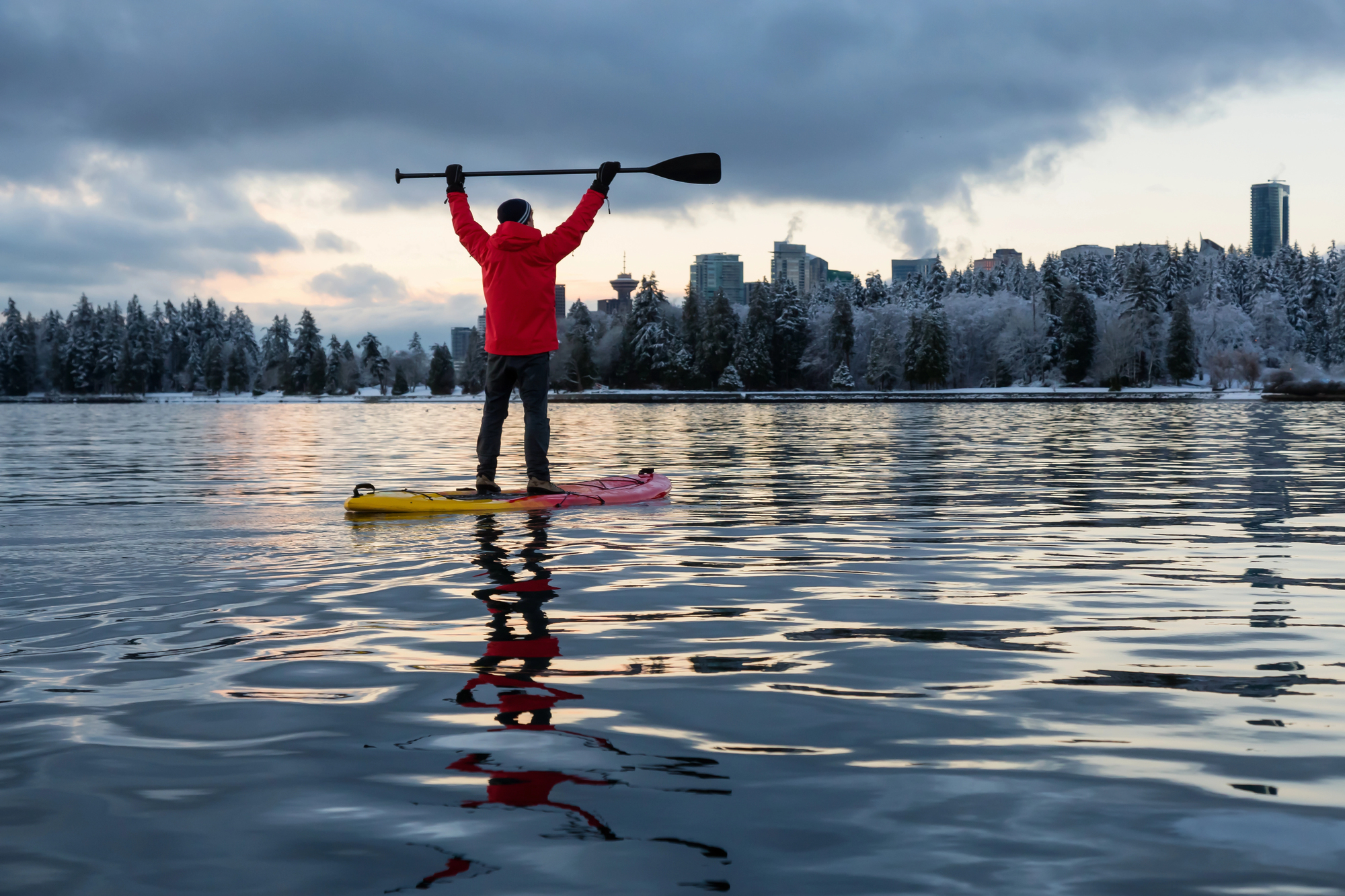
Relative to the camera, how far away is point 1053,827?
7.96 feet

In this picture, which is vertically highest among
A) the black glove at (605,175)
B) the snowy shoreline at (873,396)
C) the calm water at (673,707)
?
the black glove at (605,175)

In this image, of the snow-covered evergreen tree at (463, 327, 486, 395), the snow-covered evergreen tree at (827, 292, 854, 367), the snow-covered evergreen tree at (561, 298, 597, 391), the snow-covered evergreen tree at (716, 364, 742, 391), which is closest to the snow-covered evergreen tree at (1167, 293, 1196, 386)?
the snow-covered evergreen tree at (827, 292, 854, 367)

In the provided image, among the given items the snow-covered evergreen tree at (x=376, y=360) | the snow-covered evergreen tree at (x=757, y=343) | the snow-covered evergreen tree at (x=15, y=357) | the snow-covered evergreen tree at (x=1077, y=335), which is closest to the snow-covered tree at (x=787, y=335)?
the snow-covered evergreen tree at (x=757, y=343)

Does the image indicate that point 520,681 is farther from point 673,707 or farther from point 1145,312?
point 1145,312

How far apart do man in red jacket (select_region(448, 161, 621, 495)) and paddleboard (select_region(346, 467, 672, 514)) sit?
16 centimetres

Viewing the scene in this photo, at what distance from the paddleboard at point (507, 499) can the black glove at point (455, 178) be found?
270cm

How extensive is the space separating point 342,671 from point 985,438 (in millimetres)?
22353

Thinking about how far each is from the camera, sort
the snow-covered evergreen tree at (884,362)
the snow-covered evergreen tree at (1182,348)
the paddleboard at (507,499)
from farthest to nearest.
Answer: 1. the snow-covered evergreen tree at (884,362)
2. the snow-covered evergreen tree at (1182,348)
3. the paddleboard at (507,499)

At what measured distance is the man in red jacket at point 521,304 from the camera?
9023 millimetres

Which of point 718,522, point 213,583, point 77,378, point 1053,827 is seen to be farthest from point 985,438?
point 77,378

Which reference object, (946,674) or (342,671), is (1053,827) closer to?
(946,674)

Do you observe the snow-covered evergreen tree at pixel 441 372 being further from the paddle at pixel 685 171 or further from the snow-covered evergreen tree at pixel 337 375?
the paddle at pixel 685 171

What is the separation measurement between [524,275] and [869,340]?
11058 centimetres

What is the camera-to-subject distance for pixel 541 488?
362 inches
